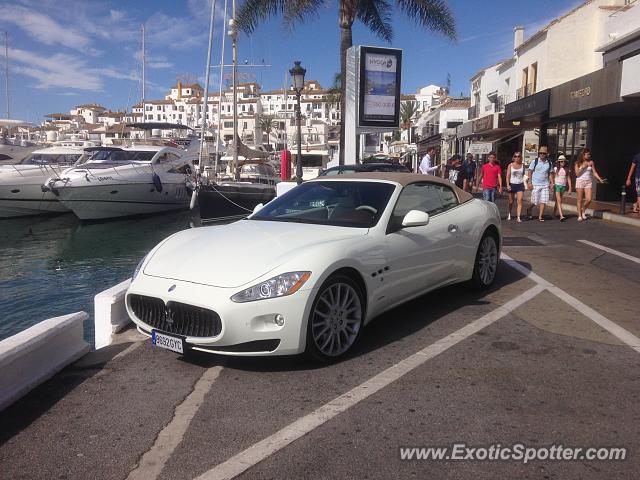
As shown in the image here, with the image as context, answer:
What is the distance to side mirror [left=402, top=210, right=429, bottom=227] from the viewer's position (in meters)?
4.88

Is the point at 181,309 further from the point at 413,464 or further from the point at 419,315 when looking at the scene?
the point at 419,315

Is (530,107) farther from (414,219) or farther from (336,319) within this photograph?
(336,319)

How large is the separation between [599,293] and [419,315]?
2472mm

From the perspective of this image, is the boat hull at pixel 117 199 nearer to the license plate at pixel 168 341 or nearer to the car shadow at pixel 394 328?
the car shadow at pixel 394 328

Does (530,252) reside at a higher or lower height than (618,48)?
lower

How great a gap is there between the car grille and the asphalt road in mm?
368

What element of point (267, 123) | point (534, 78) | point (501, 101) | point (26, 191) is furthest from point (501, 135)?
point (267, 123)

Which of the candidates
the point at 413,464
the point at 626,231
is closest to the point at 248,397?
the point at 413,464

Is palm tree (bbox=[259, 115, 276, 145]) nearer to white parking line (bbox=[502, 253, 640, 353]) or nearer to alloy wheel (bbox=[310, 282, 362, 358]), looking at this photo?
white parking line (bbox=[502, 253, 640, 353])

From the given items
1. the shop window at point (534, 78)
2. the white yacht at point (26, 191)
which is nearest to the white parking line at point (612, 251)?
the white yacht at point (26, 191)

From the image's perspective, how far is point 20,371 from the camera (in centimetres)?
378

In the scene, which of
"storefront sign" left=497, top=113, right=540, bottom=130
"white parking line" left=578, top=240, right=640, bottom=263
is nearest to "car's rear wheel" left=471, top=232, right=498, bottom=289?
"white parking line" left=578, top=240, right=640, bottom=263

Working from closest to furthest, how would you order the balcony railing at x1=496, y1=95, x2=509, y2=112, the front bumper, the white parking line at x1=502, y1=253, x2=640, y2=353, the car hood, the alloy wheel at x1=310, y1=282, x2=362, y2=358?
the front bumper < the car hood < the alloy wheel at x1=310, y1=282, x2=362, y2=358 < the white parking line at x1=502, y1=253, x2=640, y2=353 < the balcony railing at x1=496, y1=95, x2=509, y2=112

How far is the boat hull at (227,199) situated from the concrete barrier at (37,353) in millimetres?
14439
